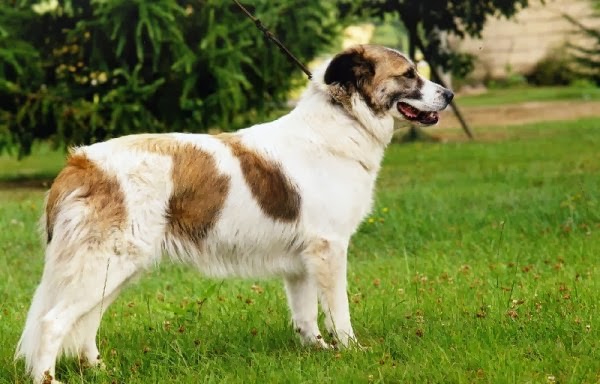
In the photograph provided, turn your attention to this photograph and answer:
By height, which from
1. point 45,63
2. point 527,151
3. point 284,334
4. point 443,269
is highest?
point 284,334

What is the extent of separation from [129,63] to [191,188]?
1016 cm

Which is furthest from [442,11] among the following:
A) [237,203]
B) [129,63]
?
[237,203]

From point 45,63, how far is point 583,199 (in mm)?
8657

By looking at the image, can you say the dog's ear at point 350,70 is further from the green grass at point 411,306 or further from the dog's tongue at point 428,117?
the green grass at point 411,306

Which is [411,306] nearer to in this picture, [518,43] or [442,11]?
[442,11]

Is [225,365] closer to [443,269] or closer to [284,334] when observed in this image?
[284,334]

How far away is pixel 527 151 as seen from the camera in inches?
695

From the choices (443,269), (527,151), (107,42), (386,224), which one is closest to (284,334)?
(443,269)

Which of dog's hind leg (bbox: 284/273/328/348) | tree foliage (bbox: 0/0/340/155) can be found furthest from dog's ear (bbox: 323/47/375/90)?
tree foliage (bbox: 0/0/340/155)

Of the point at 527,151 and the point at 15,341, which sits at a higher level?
the point at 15,341

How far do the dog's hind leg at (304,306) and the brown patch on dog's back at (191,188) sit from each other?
846 millimetres

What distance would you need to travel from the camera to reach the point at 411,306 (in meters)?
6.70

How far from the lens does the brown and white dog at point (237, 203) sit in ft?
17.5

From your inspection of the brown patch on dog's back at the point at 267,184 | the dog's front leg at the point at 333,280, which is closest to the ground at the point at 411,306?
the dog's front leg at the point at 333,280
